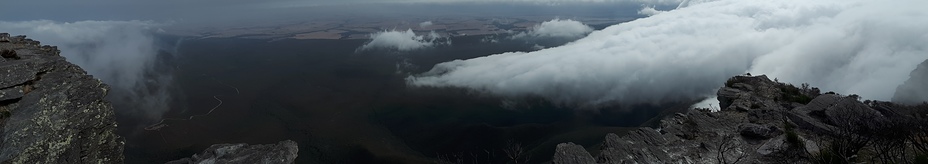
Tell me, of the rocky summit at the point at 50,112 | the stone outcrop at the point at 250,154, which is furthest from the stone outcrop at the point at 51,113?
the stone outcrop at the point at 250,154

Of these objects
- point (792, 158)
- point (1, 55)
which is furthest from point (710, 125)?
point (1, 55)

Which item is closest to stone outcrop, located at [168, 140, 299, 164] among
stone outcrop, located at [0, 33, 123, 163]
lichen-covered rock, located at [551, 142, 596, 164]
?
stone outcrop, located at [0, 33, 123, 163]

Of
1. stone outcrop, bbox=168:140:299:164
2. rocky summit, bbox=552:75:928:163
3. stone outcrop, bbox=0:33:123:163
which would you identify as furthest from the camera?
stone outcrop, bbox=168:140:299:164

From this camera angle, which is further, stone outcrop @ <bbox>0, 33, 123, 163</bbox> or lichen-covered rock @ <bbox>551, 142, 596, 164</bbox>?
lichen-covered rock @ <bbox>551, 142, 596, 164</bbox>

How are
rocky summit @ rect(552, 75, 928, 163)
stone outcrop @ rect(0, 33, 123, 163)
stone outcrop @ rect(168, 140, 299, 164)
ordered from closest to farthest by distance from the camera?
stone outcrop @ rect(0, 33, 123, 163) → rocky summit @ rect(552, 75, 928, 163) → stone outcrop @ rect(168, 140, 299, 164)

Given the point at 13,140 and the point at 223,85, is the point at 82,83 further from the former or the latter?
the point at 223,85

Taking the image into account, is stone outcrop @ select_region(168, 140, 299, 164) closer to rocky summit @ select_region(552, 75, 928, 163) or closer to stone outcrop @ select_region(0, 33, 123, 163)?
stone outcrop @ select_region(0, 33, 123, 163)

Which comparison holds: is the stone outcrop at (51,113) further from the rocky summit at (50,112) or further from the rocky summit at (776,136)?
the rocky summit at (776,136)
